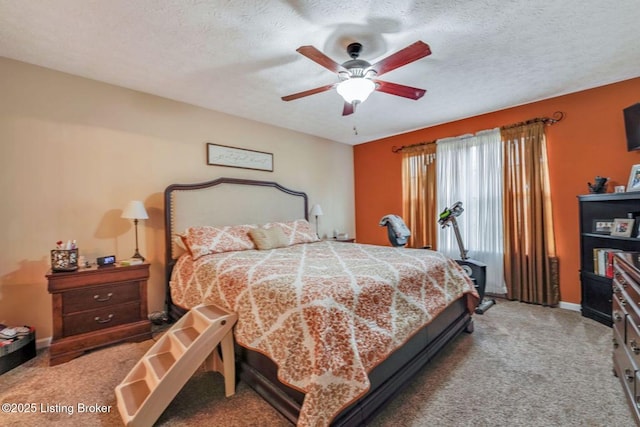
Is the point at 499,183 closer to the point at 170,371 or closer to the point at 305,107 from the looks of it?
the point at 305,107

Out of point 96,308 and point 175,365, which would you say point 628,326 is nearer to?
point 175,365

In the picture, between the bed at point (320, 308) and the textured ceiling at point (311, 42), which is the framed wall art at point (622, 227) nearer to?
the textured ceiling at point (311, 42)

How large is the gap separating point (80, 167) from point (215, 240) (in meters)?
1.48

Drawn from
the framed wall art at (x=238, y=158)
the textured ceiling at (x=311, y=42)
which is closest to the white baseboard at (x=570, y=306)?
the textured ceiling at (x=311, y=42)

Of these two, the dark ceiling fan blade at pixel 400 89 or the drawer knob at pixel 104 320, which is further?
the drawer knob at pixel 104 320

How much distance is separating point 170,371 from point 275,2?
93.5 inches

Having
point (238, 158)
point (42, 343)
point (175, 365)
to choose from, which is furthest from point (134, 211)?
point (175, 365)

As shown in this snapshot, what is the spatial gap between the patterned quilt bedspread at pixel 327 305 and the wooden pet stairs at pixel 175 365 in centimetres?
15

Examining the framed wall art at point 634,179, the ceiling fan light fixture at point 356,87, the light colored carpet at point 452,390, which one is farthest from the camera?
the framed wall art at point 634,179

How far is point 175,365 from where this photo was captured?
5.39 feet

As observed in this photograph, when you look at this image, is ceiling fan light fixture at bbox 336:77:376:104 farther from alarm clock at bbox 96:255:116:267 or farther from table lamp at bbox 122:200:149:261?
alarm clock at bbox 96:255:116:267

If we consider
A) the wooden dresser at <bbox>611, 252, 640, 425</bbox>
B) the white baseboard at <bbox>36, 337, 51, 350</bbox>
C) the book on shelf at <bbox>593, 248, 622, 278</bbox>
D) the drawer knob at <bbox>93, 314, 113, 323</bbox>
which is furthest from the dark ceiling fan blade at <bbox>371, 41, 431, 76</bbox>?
the white baseboard at <bbox>36, 337, 51, 350</bbox>

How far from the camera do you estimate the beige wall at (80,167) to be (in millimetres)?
2459

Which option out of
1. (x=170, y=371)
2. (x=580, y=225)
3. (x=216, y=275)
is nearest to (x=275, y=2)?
(x=216, y=275)
